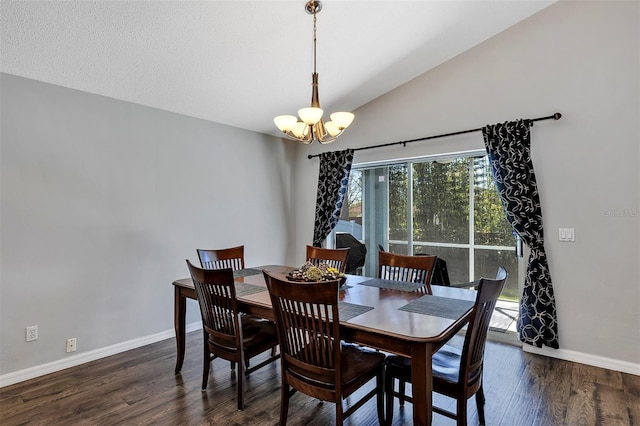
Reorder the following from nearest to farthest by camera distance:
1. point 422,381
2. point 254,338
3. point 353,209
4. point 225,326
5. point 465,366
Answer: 1. point 422,381
2. point 465,366
3. point 225,326
4. point 254,338
5. point 353,209

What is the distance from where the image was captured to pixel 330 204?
15.1 ft

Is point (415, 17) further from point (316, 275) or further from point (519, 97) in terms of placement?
point (316, 275)

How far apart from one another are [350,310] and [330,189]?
2.76 meters

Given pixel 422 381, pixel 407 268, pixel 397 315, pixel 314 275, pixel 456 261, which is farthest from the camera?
pixel 456 261

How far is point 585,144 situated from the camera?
9.69 ft

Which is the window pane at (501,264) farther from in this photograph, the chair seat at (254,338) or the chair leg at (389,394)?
the chair seat at (254,338)

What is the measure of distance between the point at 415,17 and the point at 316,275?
2290 millimetres

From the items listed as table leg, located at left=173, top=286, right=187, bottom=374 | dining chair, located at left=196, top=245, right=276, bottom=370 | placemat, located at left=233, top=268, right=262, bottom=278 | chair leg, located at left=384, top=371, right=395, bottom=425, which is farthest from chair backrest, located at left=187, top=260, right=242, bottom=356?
chair leg, located at left=384, top=371, right=395, bottom=425

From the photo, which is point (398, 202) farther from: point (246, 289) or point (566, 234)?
point (246, 289)

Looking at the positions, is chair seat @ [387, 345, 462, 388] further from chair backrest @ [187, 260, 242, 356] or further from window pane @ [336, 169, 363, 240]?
window pane @ [336, 169, 363, 240]

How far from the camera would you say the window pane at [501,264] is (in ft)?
11.3

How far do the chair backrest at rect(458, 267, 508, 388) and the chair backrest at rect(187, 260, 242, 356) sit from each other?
1.38m

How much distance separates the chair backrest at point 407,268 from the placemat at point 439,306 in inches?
15.8

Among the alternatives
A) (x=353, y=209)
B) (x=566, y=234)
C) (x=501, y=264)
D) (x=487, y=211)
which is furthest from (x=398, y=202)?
(x=566, y=234)
